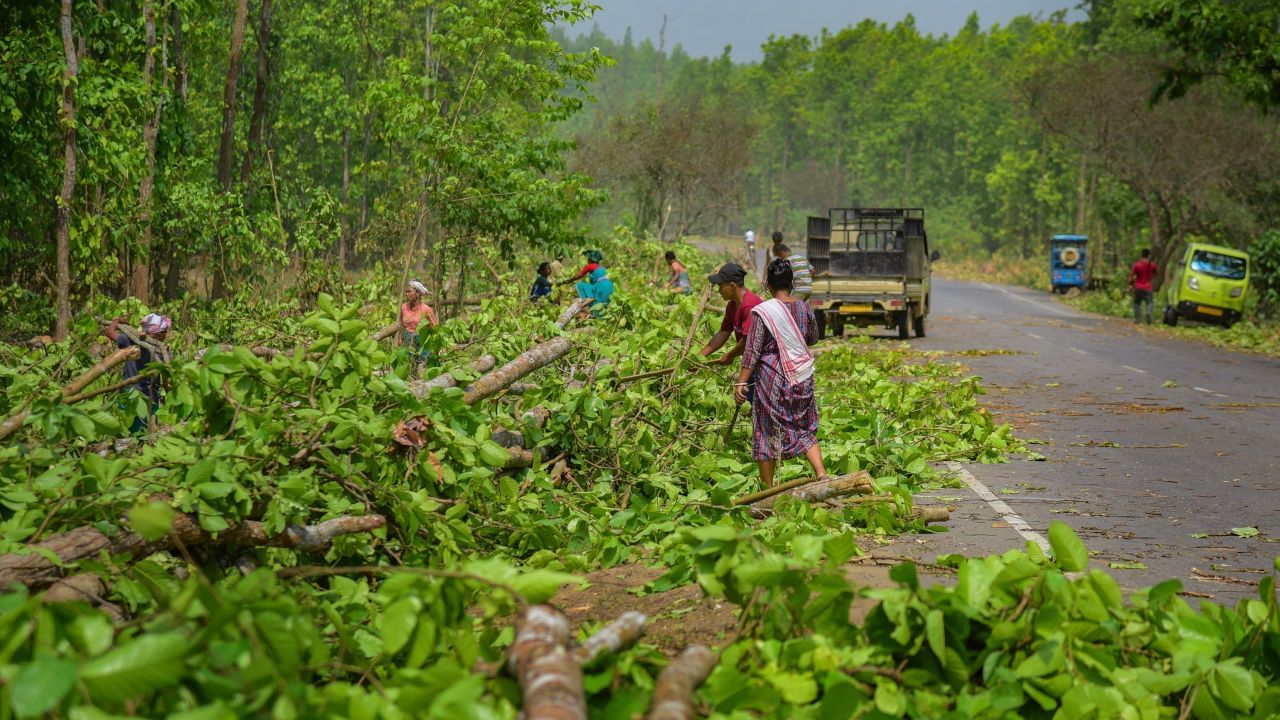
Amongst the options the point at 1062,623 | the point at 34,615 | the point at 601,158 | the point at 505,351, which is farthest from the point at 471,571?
the point at 601,158

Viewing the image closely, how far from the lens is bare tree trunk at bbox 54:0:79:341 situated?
46.9ft

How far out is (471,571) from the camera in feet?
11.7

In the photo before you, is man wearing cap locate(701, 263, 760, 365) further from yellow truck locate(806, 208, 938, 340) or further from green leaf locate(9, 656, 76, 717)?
yellow truck locate(806, 208, 938, 340)

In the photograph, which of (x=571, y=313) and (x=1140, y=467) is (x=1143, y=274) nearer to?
(x=1140, y=467)

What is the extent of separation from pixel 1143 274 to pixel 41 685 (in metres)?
31.9

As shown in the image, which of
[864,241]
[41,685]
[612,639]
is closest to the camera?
[41,685]

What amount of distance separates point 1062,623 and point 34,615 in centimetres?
324

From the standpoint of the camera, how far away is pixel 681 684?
137 inches

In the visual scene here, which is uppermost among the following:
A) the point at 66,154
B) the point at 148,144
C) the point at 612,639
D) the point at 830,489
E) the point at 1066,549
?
the point at 148,144

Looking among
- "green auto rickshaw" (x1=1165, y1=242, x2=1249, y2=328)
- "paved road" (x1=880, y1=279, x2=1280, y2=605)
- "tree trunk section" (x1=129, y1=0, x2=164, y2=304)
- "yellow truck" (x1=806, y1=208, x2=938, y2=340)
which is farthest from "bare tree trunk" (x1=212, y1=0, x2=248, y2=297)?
"green auto rickshaw" (x1=1165, y1=242, x2=1249, y2=328)

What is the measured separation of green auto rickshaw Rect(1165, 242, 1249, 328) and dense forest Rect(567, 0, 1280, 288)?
152 inches

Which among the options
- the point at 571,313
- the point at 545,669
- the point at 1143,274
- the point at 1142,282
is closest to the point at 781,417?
the point at 571,313

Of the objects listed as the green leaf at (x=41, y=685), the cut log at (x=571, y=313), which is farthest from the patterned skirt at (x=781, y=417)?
the green leaf at (x=41, y=685)

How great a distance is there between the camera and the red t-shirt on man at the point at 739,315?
361 inches
